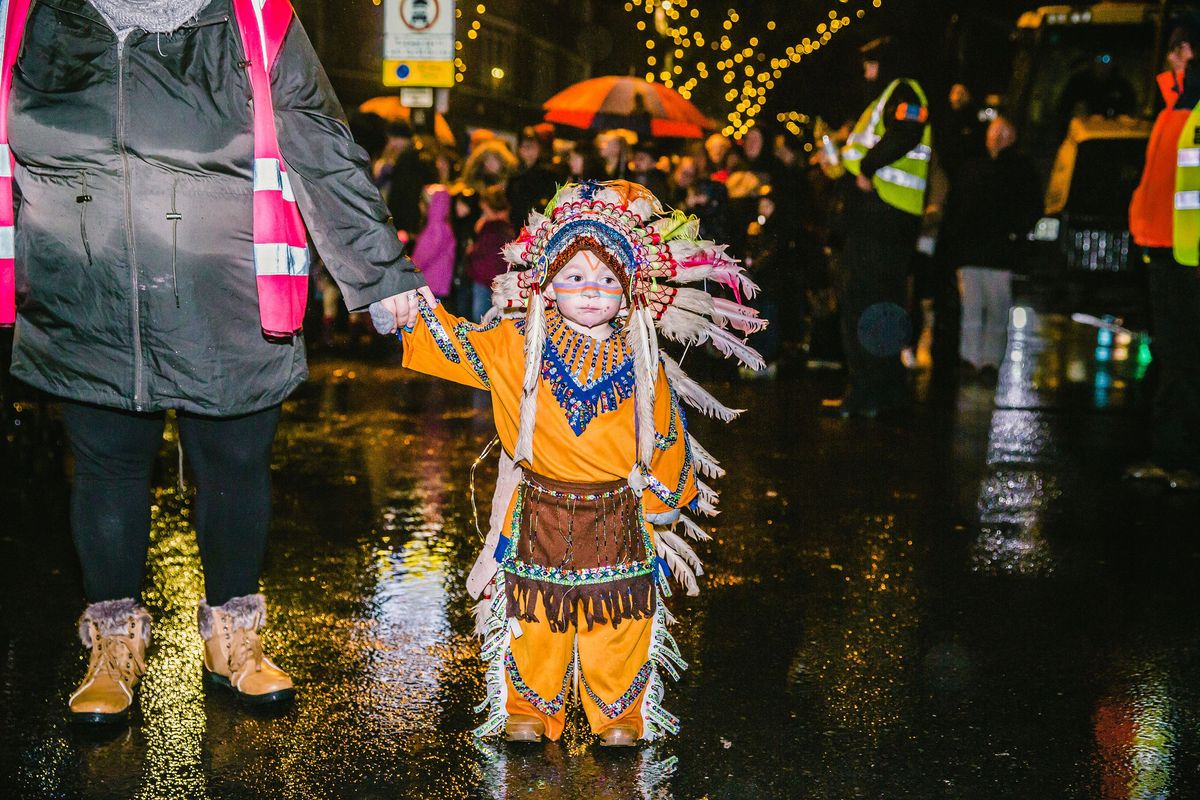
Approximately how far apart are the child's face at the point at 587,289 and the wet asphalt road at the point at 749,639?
1.10m

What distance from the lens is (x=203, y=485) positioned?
380 cm

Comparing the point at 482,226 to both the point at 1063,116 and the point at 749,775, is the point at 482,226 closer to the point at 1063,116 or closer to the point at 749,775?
the point at 749,775

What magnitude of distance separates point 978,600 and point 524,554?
203 centimetres

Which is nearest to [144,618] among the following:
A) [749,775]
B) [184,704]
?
[184,704]

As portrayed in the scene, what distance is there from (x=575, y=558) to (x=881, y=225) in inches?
223

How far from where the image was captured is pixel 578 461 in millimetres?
3650

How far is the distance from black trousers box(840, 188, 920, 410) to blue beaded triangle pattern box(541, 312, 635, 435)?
516cm

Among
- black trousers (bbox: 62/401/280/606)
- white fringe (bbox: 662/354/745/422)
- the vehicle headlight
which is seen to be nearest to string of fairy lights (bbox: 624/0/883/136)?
the vehicle headlight

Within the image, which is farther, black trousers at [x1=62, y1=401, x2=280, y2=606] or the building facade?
the building facade

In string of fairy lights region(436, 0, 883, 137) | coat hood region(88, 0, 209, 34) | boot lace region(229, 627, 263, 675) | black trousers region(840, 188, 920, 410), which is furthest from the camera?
string of fairy lights region(436, 0, 883, 137)

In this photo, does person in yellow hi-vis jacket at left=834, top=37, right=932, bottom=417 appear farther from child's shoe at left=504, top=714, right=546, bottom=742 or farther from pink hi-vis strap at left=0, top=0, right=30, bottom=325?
Result: pink hi-vis strap at left=0, top=0, right=30, bottom=325

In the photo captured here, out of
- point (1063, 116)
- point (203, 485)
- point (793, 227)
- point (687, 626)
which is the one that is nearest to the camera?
point (203, 485)

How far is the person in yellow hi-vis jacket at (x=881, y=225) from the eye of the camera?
8.52 metres

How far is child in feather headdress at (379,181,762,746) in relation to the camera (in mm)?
3631
